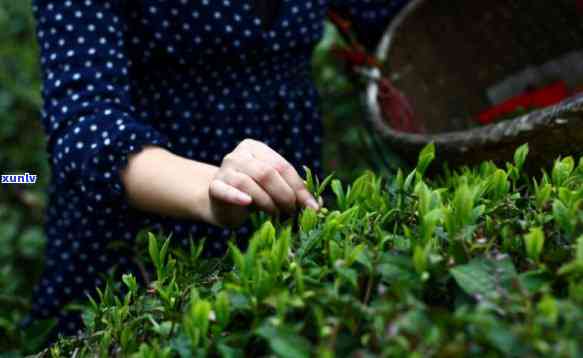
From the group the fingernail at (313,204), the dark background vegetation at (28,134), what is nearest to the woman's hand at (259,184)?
the fingernail at (313,204)

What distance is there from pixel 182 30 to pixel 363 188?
0.57 meters

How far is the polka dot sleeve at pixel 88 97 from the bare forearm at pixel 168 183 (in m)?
0.02

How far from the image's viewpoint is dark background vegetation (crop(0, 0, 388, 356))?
1922 mm

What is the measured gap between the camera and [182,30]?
3.96ft

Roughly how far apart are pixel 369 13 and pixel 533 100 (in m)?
0.39

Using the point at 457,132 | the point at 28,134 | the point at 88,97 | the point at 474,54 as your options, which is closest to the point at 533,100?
the point at 474,54

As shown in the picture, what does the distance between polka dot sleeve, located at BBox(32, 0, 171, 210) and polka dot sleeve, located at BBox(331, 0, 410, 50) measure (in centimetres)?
55

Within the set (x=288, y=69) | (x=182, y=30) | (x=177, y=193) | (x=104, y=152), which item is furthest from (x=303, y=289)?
(x=288, y=69)

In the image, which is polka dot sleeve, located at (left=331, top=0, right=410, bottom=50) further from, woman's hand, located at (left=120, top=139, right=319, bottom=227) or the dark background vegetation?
woman's hand, located at (left=120, top=139, right=319, bottom=227)

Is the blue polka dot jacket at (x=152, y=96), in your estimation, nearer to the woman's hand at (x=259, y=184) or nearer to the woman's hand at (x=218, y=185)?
the woman's hand at (x=218, y=185)

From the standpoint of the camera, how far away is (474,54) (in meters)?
1.56

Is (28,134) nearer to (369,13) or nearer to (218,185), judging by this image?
(369,13)

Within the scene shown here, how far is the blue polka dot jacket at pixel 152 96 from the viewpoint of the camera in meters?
1.08

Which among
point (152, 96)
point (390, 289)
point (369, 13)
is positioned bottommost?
point (390, 289)
